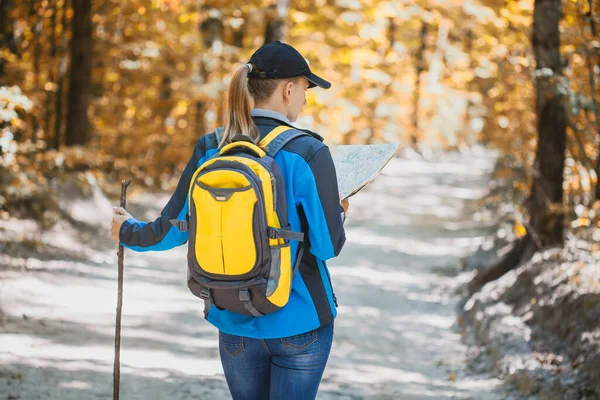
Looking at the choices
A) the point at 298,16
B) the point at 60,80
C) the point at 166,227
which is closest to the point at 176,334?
the point at 166,227

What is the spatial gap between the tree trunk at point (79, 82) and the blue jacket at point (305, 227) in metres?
10.3

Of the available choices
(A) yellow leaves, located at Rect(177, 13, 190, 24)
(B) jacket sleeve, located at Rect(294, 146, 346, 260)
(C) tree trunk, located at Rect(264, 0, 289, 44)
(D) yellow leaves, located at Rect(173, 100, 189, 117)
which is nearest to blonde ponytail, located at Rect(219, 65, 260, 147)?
(B) jacket sleeve, located at Rect(294, 146, 346, 260)

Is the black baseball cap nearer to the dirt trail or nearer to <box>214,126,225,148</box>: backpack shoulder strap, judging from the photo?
<box>214,126,225,148</box>: backpack shoulder strap

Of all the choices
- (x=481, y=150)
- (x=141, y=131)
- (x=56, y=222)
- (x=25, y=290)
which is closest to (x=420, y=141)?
(x=481, y=150)

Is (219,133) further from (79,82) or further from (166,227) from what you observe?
(79,82)

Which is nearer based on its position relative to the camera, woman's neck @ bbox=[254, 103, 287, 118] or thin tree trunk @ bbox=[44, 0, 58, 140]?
woman's neck @ bbox=[254, 103, 287, 118]

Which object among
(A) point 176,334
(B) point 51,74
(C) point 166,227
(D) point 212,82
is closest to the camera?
(C) point 166,227

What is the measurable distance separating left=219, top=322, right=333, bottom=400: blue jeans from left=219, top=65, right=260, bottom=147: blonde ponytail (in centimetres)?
73

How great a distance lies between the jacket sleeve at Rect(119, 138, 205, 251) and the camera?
8.72 ft

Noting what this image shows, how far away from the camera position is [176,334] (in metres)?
A: 6.56

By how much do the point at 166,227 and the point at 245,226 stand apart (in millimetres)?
494

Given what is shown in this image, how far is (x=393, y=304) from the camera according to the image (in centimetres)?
880

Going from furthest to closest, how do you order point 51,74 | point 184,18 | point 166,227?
1. point 184,18
2. point 51,74
3. point 166,227

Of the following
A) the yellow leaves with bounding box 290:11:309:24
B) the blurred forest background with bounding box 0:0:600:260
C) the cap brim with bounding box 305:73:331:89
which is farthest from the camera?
the yellow leaves with bounding box 290:11:309:24
